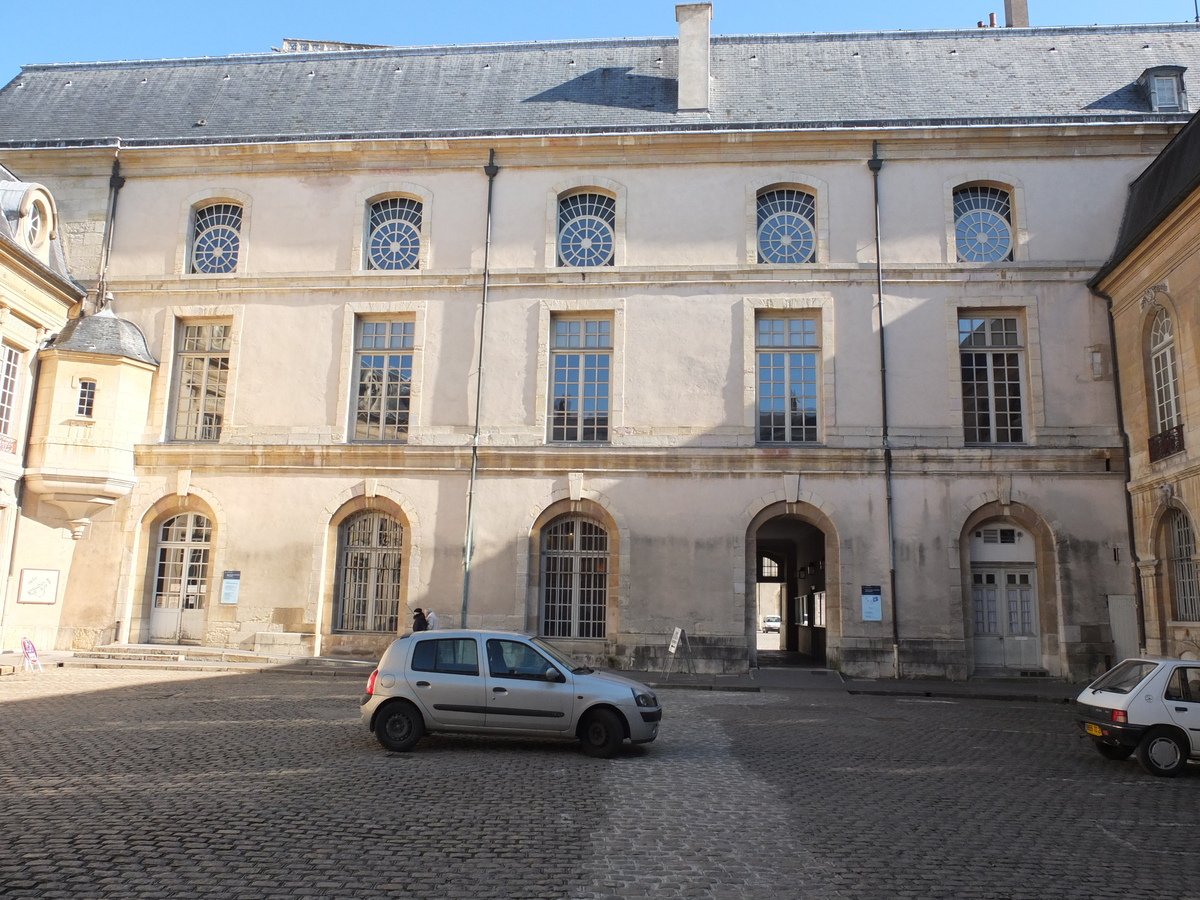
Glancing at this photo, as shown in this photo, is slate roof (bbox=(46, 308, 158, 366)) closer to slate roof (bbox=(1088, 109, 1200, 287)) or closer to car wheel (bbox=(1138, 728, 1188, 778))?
car wheel (bbox=(1138, 728, 1188, 778))

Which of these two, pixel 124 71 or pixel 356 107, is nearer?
pixel 356 107

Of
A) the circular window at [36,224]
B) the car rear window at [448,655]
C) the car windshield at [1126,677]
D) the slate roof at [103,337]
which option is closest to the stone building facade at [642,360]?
the slate roof at [103,337]

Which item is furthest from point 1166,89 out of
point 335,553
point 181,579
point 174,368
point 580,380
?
point 181,579

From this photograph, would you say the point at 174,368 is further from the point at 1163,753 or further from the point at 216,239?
the point at 1163,753

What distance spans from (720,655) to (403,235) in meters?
11.2

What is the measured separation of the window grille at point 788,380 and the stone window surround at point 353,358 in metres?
7.08

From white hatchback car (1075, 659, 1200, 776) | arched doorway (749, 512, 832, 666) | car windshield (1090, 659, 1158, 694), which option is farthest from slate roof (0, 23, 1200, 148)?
white hatchback car (1075, 659, 1200, 776)

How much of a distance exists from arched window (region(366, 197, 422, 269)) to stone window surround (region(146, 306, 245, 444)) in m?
3.16

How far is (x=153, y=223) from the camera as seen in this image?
21844 millimetres

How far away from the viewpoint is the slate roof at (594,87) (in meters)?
21.3

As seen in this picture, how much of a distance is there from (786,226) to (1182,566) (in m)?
9.87

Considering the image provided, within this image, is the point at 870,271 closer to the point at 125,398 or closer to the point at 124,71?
the point at 125,398

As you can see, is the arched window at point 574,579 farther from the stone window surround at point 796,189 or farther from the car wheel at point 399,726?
the car wheel at point 399,726

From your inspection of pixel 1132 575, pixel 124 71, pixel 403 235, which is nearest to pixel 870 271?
pixel 1132 575
